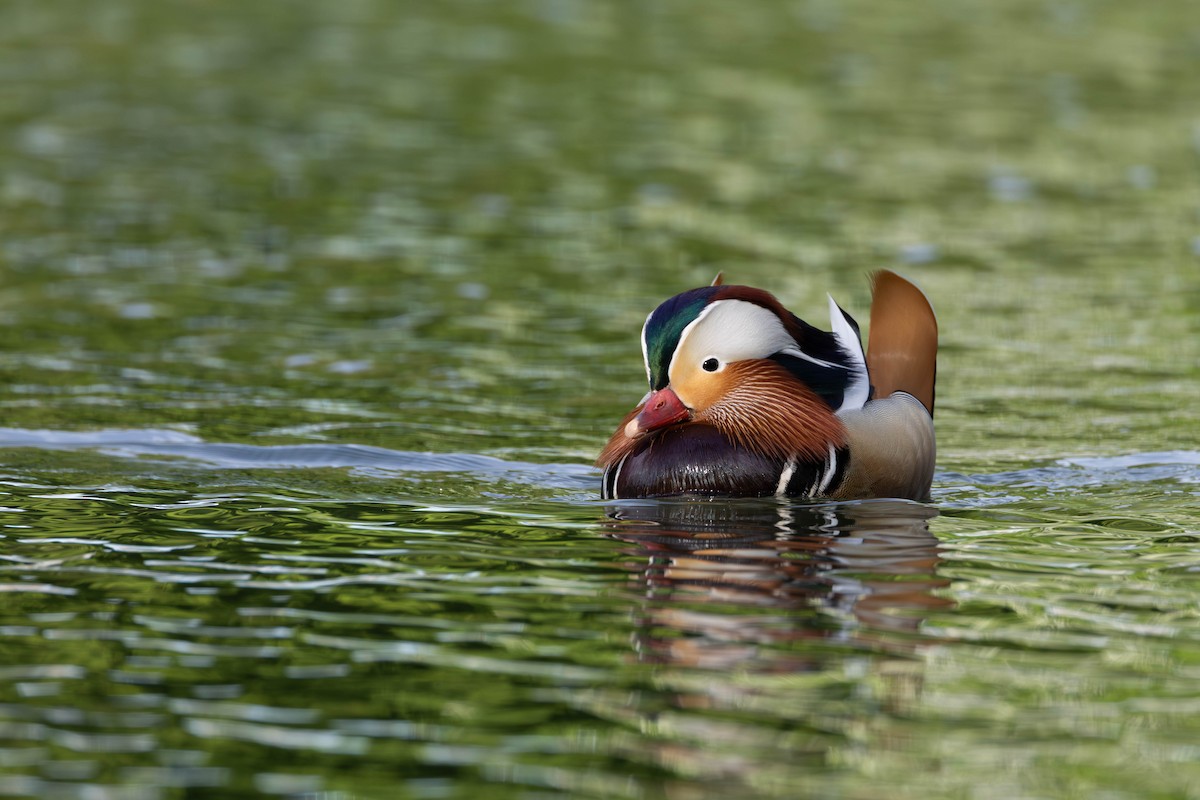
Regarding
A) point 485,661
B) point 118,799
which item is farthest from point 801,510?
point 118,799

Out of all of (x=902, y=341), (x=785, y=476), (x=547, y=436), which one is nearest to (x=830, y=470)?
(x=785, y=476)

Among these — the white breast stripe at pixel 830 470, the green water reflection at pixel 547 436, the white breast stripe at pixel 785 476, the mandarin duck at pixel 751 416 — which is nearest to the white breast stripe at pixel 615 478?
the mandarin duck at pixel 751 416

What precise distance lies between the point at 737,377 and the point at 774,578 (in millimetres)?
1425

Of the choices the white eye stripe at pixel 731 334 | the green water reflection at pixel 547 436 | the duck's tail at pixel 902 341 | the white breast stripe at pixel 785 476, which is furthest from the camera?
the duck's tail at pixel 902 341

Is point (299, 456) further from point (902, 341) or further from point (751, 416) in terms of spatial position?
point (902, 341)

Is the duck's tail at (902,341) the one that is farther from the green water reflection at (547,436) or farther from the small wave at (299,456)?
the small wave at (299,456)

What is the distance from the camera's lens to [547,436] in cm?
A: 1110

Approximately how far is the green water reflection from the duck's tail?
60 centimetres

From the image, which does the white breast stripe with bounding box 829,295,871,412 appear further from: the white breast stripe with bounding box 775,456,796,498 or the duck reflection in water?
the duck reflection in water

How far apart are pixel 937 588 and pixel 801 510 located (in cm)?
137

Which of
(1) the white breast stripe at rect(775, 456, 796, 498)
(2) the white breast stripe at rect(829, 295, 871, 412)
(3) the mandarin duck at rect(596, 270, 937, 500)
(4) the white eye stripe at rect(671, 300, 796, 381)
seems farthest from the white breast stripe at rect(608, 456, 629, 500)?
(2) the white breast stripe at rect(829, 295, 871, 412)

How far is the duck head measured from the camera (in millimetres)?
8539

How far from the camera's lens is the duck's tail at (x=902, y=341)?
A: 9.64 m

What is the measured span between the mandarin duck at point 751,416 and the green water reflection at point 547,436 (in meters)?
0.20
